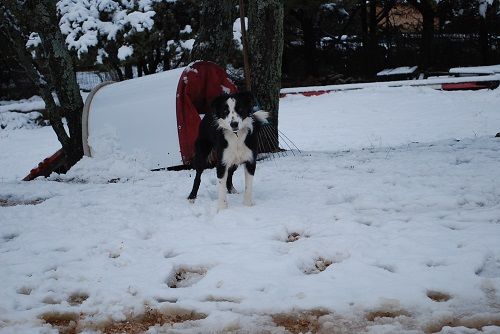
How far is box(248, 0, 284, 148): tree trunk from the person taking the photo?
24.1ft

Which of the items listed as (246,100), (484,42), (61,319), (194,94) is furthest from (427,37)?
(61,319)

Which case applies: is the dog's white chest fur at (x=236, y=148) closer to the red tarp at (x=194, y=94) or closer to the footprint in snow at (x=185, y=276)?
the footprint in snow at (x=185, y=276)

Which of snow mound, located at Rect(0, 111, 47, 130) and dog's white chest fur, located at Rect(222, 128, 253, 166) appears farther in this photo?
snow mound, located at Rect(0, 111, 47, 130)

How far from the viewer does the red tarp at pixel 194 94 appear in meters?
6.90

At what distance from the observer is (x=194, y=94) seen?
24.1 ft

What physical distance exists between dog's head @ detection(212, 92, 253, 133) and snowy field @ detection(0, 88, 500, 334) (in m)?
0.80

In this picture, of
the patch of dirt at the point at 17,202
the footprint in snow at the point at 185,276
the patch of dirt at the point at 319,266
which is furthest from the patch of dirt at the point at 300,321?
the patch of dirt at the point at 17,202

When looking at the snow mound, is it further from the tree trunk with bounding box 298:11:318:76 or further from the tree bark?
the tree bark

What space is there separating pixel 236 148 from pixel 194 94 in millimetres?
2841

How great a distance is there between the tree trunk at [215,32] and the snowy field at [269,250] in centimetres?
281

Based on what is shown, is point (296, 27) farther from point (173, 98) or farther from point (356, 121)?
point (173, 98)

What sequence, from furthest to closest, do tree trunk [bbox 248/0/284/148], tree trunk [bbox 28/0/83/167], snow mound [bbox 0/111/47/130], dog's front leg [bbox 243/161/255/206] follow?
snow mound [bbox 0/111/47/130] < tree trunk [bbox 28/0/83/167] < tree trunk [bbox 248/0/284/148] < dog's front leg [bbox 243/161/255/206]

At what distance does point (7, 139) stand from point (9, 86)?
8652mm

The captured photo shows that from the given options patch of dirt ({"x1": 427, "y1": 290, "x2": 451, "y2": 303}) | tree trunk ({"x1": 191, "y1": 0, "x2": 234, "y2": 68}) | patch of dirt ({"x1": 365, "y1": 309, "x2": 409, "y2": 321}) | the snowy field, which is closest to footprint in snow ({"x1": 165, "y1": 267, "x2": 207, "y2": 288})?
the snowy field
